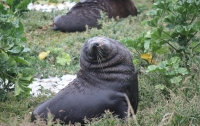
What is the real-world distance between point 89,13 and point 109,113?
6422 mm

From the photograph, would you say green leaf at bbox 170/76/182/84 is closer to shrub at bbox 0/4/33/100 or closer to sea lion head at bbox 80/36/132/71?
sea lion head at bbox 80/36/132/71

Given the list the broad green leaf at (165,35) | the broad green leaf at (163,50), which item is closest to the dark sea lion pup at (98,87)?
the broad green leaf at (165,35)

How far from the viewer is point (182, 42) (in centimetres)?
614

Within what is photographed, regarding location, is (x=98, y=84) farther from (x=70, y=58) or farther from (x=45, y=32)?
(x=45, y=32)

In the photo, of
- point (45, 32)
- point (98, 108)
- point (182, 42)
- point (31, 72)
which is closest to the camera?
point (98, 108)

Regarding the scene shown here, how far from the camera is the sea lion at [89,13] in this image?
33.8 feet

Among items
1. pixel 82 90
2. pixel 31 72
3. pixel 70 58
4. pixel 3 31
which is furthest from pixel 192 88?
pixel 70 58

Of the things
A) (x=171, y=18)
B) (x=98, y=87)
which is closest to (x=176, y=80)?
(x=171, y=18)

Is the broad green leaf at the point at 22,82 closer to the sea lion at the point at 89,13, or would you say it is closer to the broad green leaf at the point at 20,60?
the broad green leaf at the point at 20,60

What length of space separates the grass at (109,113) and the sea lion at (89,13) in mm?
236

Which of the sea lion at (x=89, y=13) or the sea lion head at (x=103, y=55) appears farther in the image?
the sea lion at (x=89, y=13)

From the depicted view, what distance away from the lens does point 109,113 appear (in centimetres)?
428

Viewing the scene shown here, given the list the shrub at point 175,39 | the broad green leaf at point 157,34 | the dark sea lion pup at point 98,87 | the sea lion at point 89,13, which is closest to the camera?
Result: the dark sea lion pup at point 98,87

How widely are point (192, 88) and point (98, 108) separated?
45.2 inches
